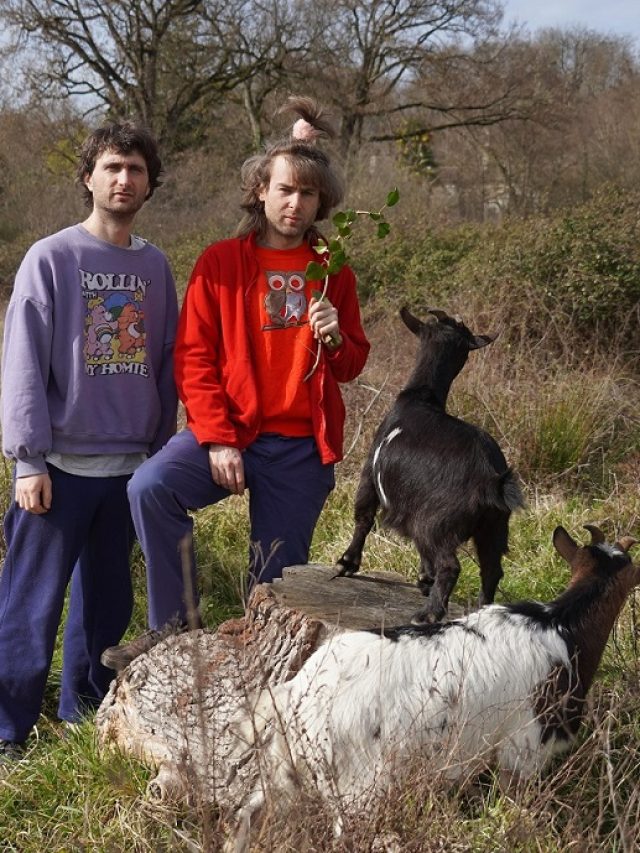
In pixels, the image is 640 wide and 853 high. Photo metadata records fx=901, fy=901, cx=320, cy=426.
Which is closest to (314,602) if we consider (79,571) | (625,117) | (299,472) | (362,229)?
(299,472)

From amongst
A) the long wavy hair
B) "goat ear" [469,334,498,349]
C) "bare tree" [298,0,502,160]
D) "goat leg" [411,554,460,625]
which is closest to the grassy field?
"goat leg" [411,554,460,625]

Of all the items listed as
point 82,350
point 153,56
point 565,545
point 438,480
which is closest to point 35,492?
point 82,350

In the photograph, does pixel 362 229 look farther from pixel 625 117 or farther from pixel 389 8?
pixel 389 8

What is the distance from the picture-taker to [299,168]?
3361mm

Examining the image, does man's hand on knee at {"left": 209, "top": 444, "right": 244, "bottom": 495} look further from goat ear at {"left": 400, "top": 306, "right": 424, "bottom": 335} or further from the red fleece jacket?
goat ear at {"left": 400, "top": 306, "right": 424, "bottom": 335}

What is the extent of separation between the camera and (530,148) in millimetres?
19672

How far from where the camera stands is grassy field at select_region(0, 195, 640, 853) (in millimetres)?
2264

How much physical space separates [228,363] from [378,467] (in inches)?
27.7

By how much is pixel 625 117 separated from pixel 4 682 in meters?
17.8

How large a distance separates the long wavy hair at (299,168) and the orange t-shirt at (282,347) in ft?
0.71

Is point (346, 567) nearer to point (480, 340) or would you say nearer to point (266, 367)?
point (266, 367)

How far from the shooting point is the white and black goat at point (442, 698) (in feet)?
7.88

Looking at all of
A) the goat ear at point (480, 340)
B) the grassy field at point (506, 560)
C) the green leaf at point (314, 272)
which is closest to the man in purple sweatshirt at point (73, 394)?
the grassy field at point (506, 560)

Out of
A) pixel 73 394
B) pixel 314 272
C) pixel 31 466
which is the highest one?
pixel 314 272
